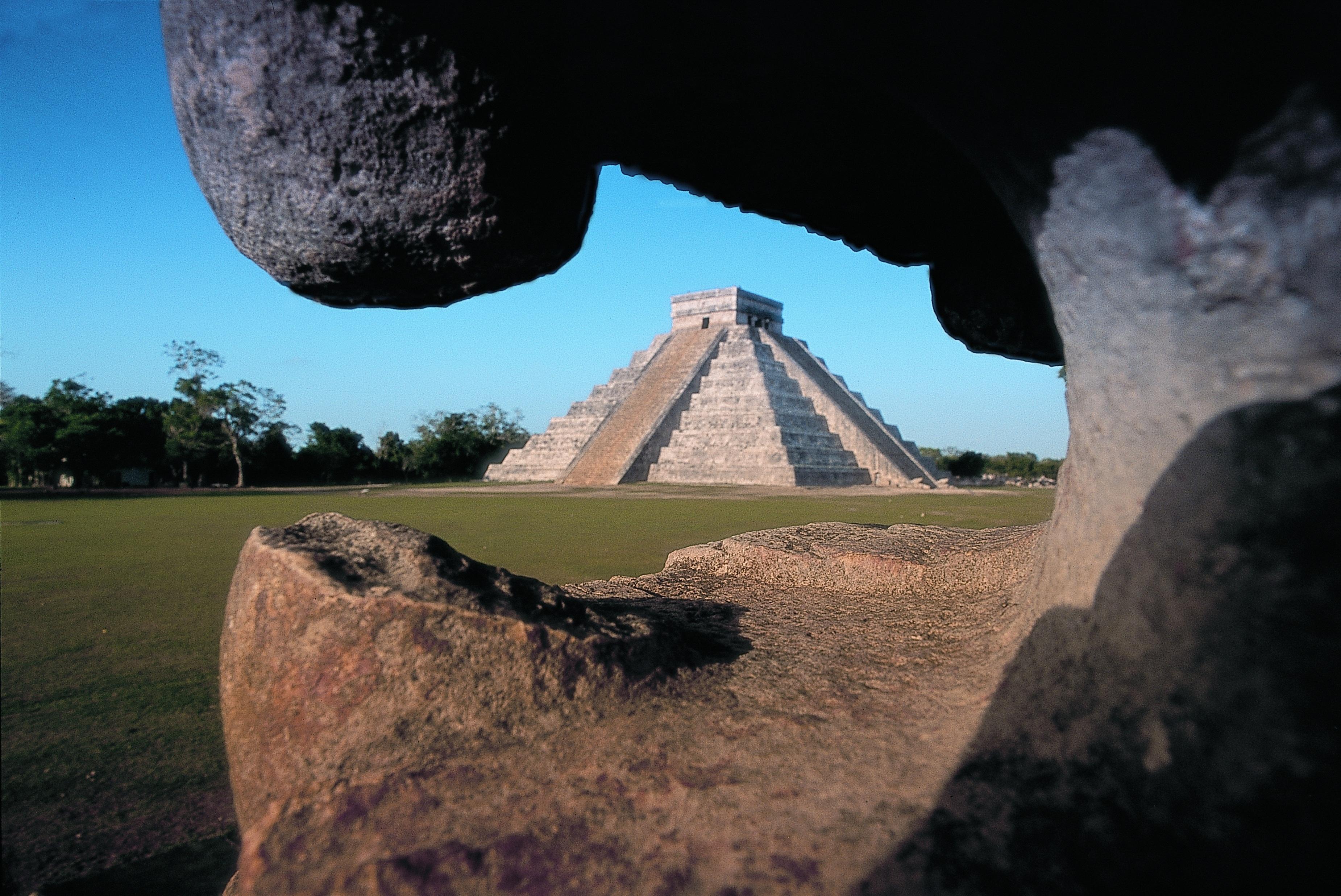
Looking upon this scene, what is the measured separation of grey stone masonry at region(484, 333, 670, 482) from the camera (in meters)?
33.8

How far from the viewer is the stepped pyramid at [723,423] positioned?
28766 mm

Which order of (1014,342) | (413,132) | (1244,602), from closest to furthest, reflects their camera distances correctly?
1. (1244,602)
2. (413,132)
3. (1014,342)

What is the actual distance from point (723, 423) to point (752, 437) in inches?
88.9

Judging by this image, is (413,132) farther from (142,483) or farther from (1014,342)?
(142,483)

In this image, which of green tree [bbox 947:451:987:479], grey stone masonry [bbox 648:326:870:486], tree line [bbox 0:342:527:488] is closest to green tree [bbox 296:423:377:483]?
tree line [bbox 0:342:527:488]

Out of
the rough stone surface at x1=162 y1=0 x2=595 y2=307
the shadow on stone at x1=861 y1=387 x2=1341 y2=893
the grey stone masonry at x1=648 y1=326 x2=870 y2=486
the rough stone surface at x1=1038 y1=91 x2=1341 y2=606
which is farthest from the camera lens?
the grey stone masonry at x1=648 y1=326 x2=870 y2=486

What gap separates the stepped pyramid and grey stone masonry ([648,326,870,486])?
6 centimetres

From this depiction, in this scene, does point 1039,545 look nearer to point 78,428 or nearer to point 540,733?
point 540,733

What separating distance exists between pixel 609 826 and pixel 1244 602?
51.7 inches

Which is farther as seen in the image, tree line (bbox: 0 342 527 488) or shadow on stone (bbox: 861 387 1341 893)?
tree line (bbox: 0 342 527 488)

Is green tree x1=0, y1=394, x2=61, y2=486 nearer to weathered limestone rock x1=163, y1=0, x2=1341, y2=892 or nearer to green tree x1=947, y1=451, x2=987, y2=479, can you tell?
weathered limestone rock x1=163, y1=0, x2=1341, y2=892

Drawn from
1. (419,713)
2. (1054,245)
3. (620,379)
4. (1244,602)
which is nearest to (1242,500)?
(1244,602)

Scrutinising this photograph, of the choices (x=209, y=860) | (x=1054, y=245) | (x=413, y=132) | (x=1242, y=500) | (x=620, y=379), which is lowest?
(x=209, y=860)

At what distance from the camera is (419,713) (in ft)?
6.01
